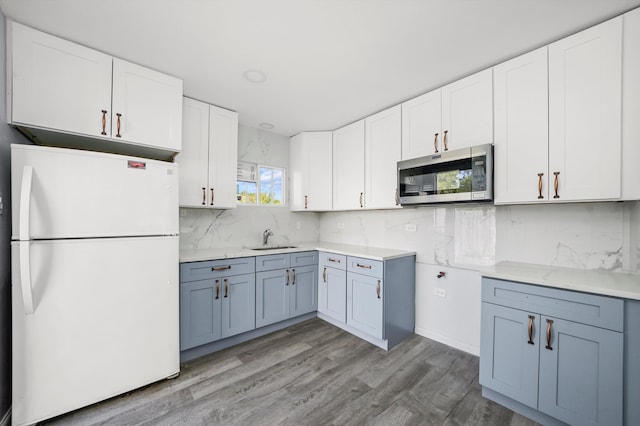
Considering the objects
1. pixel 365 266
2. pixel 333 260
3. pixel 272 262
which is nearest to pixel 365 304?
pixel 365 266

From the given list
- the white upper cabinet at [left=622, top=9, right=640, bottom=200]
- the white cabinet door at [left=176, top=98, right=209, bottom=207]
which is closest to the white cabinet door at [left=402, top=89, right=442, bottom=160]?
the white upper cabinet at [left=622, top=9, right=640, bottom=200]

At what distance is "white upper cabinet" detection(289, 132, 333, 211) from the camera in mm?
3402

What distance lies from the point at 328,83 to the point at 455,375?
2.79 meters

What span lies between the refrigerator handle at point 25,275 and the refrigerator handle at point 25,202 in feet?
0.19

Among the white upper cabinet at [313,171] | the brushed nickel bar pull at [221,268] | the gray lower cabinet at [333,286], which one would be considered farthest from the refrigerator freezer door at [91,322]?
the white upper cabinet at [313,171]

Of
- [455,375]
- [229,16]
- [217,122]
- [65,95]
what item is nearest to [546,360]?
[455,375]

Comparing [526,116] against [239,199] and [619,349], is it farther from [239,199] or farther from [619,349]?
[239,199]

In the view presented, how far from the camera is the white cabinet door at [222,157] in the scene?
2674 millimetres

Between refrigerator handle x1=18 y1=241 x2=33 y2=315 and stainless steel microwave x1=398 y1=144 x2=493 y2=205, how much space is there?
2791 millimetres

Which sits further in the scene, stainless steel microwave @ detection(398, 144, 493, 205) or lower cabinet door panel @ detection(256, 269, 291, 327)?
→ lower cabinet door panel @ detection(256, 269, 291, 327)

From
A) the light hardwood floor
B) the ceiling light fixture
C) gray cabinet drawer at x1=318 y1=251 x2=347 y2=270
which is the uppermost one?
the ceiling light fixture

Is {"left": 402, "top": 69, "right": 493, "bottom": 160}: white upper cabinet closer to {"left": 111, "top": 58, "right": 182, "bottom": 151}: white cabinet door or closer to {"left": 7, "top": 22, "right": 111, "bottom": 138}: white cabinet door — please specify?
{"left": 111, "top": 58, "right": 182, "bottom": 151}: white cabinet door

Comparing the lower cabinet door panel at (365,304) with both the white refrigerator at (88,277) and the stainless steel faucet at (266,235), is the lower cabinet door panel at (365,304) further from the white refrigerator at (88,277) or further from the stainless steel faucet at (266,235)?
the white refrigerator at (88,277)

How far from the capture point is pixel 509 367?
1.68 m
